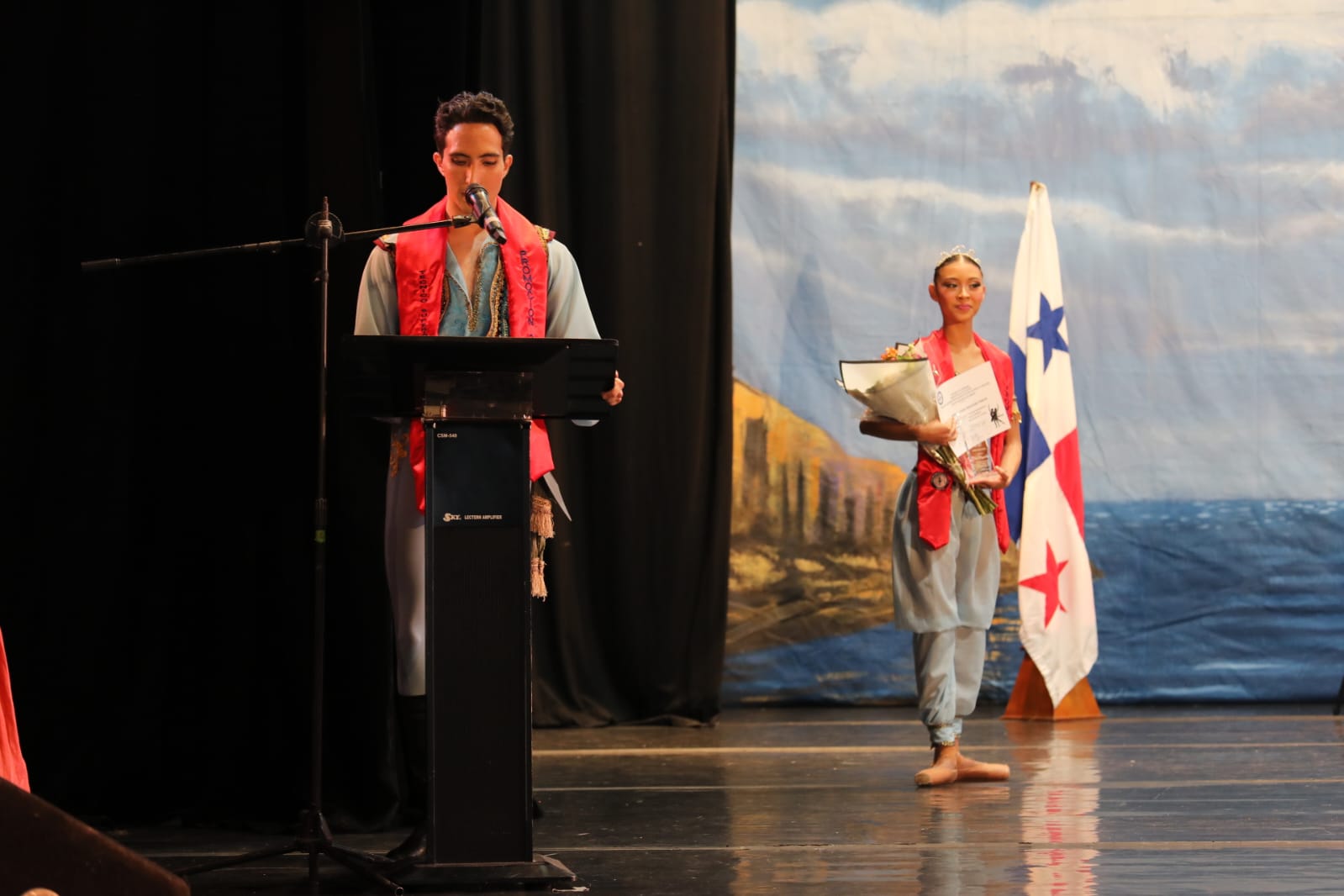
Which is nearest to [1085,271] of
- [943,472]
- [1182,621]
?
[1182,621]

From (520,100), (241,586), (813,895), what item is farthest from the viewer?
(520,100)

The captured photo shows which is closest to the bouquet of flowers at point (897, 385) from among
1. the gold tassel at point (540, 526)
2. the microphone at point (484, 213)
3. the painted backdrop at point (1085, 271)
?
the gold tassel at point (540, 526)

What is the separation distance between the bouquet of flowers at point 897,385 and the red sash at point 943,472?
158 mm

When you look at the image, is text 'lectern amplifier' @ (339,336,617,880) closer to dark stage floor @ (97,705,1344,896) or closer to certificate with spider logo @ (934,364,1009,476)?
dark stage floor @ (97,705,1344,896)

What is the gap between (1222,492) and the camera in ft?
22.3

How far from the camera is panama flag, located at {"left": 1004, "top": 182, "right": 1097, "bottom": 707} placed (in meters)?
6.12

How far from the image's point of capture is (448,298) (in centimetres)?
340

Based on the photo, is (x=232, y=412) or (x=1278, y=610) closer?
(x=232, y=412)

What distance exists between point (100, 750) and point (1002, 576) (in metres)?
4.02

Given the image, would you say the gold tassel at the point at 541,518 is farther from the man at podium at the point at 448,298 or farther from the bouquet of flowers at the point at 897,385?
the bouquet of flowers at the point at 897,385

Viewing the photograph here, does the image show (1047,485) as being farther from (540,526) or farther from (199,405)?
(199,405)

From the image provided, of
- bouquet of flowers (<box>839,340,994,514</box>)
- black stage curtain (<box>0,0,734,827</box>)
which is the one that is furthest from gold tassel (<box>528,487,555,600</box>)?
bouquet of flowers (<box>839,340,994,514</box>)

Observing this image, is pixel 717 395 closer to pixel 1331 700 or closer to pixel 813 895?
pixel 1331 700

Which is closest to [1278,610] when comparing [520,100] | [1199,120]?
[1199,120]
